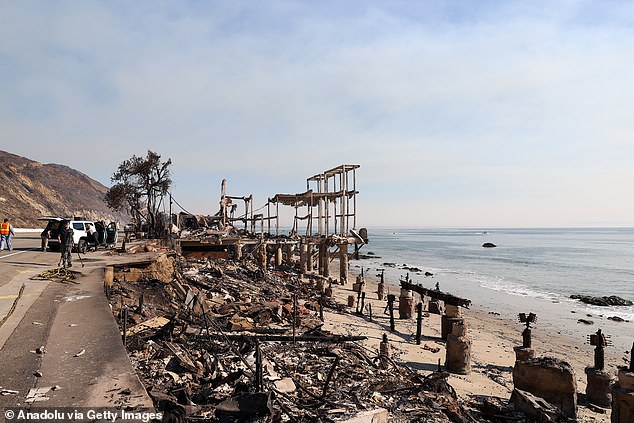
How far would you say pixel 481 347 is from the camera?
1600 centimetres

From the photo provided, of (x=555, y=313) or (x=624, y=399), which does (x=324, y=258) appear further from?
(x=624, y=399)

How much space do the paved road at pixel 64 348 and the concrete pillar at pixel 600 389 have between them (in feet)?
Answer: 36.8

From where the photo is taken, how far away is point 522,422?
6930mm

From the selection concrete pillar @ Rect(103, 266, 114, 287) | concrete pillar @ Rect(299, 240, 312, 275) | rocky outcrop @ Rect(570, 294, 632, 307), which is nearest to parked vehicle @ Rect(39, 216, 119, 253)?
concrete pillar @ Rect(103, 266, 114, 287)

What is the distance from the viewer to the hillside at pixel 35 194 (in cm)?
4851

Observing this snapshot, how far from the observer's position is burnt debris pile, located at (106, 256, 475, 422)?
5.12 metres

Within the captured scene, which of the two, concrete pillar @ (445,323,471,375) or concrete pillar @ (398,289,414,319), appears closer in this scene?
concrete pillar @ (445,323,471,375)

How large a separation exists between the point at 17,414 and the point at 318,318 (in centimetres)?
1246

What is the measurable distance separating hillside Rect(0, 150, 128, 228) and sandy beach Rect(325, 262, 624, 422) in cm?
2674

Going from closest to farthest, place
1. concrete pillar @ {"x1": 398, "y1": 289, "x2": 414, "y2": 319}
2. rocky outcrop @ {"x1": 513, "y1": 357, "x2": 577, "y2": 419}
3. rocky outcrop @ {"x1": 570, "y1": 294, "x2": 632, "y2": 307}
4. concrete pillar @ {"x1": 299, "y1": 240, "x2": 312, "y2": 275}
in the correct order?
rocky outcrop @ {"x1": 513, "y1": 357, "x2": 577, "y2": 419}, concrete pillar @ {"x1": 398, "y1": 289, "x2": 414, "y2": 319}, rocky outcrop @ {"x1": 570, "y1": 294, "x2": 632, "y2": 307}, concrete pillar @ {"x1": 299, "y1": 240, "x2": 312, "y2": 275}

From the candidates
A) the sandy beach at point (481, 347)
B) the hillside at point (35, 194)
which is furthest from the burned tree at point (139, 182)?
the sandy beach at point (481, 347)

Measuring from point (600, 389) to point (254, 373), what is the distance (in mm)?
9502

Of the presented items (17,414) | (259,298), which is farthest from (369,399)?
(259,298)

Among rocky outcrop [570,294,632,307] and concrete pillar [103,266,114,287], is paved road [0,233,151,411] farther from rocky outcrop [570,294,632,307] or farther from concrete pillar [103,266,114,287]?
rocky outcrop [570,294,632,307]
